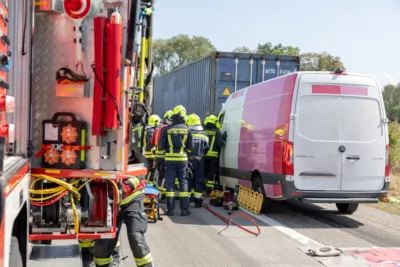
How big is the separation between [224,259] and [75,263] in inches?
99.8

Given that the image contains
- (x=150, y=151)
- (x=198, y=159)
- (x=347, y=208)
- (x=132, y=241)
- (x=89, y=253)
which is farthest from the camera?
(x=150, y=151)

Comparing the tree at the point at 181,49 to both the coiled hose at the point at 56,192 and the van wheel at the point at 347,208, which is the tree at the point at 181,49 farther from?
the coiled hose at the point at 56,192

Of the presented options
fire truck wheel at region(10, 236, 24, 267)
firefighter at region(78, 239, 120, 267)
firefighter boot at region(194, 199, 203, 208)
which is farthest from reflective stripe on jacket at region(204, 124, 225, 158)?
fire truck wheel at region(10, 236, 24, 267)

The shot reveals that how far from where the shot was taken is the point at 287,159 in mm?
8383

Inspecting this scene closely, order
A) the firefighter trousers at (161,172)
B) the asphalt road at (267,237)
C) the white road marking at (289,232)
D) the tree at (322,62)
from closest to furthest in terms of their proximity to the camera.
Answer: the asphalt road at (267,237) < the white road marking at (289,232) < the firefighter trousers at (161,172) < the tree at (322,62)

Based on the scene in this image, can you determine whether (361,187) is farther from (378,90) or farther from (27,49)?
(27,49)

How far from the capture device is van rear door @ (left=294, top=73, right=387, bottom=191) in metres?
8.41

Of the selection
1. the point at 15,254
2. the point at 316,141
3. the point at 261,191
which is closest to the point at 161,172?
the point at 261,191

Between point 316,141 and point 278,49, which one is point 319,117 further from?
point 278,49

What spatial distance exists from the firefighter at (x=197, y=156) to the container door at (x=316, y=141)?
238 centimetres

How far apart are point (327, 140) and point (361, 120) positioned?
70 centimetres

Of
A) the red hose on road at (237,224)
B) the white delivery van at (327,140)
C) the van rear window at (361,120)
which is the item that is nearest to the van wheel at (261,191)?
the white delivery van at (327,140)

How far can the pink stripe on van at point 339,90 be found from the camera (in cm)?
842

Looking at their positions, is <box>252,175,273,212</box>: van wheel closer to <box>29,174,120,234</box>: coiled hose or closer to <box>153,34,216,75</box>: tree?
<box>29,174,120,234</box>: coiled hose
